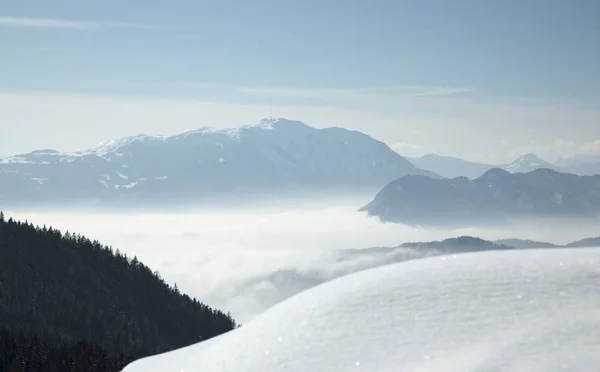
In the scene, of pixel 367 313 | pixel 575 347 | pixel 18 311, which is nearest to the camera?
pixel 575 347

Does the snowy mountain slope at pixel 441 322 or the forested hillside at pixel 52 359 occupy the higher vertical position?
the snowy mountain slope at pixel 441 322

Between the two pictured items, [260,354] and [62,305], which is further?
[62,305]

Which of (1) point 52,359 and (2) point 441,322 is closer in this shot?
(2) point 441,322

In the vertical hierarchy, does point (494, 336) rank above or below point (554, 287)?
below

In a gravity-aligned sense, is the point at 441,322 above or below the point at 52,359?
above

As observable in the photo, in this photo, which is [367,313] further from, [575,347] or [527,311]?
[575,347]

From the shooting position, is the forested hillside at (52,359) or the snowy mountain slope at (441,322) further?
the forested hillside at (52,359)

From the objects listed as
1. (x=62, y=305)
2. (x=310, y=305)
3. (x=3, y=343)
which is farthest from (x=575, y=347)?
(x=62, y=305)

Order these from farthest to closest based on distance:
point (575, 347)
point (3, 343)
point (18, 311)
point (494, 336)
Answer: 1. point (18, 311)
2. point (3, 343)
3. point (494, 336)
4. point (575, 347)
